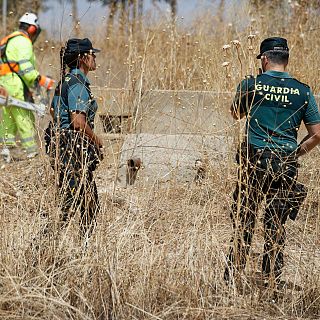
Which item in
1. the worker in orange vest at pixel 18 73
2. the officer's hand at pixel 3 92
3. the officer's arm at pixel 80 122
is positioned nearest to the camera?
the officer's arm at pixel 80 122

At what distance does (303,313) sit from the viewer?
399cm

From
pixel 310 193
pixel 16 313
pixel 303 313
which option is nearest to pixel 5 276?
pixel 16 313

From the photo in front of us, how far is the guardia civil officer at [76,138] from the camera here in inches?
169

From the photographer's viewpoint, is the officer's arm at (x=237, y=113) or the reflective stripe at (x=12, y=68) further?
the reflective stripe at (x=12, y=68)

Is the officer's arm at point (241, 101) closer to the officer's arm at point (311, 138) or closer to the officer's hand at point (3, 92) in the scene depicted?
the officer's arm at point (311, 138)

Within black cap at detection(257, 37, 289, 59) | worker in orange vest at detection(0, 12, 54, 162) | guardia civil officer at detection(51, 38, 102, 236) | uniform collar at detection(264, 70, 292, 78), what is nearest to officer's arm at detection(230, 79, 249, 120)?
uniform collar at detection(264, 70, 292, 78)

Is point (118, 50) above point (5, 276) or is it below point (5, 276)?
above

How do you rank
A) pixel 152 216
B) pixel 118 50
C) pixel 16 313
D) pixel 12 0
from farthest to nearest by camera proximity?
pixel 12 0 → pixel 118 50 → pixel 152 216 → pixel 16 313

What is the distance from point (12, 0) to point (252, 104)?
1716cm

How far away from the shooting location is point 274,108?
13.9 ft

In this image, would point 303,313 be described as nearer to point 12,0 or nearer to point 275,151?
point 275,151

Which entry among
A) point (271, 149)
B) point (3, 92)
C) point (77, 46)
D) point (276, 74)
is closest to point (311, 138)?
point (271, 149)

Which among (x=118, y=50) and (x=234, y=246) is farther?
(x=118, y=50)

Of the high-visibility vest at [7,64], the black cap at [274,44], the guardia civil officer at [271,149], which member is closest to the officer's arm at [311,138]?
the guardia civil officer at [271,149]
